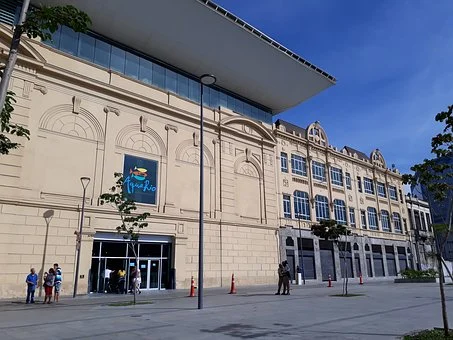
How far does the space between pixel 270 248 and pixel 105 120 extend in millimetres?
17910

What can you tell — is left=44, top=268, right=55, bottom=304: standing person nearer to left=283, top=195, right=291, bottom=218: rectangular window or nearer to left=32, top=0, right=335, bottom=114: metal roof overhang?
left=32, top=0, right=335, bottom=114: metal roof overhang

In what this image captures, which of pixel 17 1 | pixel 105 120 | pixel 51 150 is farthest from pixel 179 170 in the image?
pixel 17 1

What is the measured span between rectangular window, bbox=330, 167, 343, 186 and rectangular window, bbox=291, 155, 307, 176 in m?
5.16

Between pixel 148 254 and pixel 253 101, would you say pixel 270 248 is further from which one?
pixel 253 101

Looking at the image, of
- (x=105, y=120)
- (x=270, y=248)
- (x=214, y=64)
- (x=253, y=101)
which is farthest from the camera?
(x=253, y=101)

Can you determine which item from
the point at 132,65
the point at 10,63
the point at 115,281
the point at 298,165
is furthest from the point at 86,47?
the point at 298,165

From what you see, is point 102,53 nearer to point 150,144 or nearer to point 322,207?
point 150,144

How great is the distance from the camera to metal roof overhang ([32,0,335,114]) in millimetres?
25750

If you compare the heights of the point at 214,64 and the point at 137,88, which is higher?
the point at 214,64

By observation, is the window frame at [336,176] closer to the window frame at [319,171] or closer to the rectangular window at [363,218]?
the window frame at [319,171]

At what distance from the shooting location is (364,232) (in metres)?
47.1

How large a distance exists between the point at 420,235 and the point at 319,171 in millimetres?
25291

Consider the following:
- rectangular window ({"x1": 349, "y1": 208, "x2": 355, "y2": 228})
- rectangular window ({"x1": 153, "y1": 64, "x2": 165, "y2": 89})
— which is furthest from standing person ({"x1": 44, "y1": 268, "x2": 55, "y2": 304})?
rectangular window ({"x1": 349, "y1": 208, "x2": 355, "y2": 228})

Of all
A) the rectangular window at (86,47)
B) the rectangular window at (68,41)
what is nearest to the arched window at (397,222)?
the rectangular window at (86,47)
